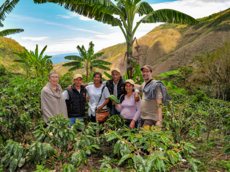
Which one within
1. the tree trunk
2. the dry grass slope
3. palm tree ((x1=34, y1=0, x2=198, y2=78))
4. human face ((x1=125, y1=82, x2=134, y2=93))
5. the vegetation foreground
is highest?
the dry grass slope

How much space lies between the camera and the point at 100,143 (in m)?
2.48

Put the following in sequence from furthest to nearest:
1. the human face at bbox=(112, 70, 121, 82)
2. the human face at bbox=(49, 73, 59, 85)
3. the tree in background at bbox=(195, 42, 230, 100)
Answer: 1. the tree in background at bbox=(195, 42, 230, 100)
2. the human face at bbox=(112, 70, 121, 82)
3. the human face at bbox=(49, 73, 59, 85)

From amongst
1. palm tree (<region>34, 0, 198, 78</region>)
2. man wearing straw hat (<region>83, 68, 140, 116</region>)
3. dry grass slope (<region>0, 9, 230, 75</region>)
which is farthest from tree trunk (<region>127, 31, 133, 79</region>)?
dry grass slope (<region>0, 9, 230, 75</region>)

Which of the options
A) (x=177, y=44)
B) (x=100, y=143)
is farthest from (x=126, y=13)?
(x=177, y=44)

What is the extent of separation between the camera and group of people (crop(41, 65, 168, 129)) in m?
2.59

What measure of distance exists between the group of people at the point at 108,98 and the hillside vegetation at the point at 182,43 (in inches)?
1278

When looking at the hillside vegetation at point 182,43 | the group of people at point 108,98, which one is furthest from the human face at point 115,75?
the hillside vegetation at point 182,43

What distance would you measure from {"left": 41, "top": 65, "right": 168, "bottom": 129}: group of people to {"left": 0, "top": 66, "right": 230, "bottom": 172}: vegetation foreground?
8.9 inches

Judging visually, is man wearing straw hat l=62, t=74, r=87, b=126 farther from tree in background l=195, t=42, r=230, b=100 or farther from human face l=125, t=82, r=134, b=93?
tree in background l=195, t=42, r=230, b=100

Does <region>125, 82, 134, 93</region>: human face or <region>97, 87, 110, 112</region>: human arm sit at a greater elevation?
<region>125, 82, 134, 93</region>: human face

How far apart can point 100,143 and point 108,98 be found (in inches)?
37.4

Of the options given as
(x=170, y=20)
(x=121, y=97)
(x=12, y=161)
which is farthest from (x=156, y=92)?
(x=170, y=20)

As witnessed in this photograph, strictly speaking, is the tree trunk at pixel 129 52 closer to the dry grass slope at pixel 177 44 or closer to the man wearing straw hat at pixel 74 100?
the man wearing straw hat at pixel 74 100

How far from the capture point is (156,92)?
98.7 inches
